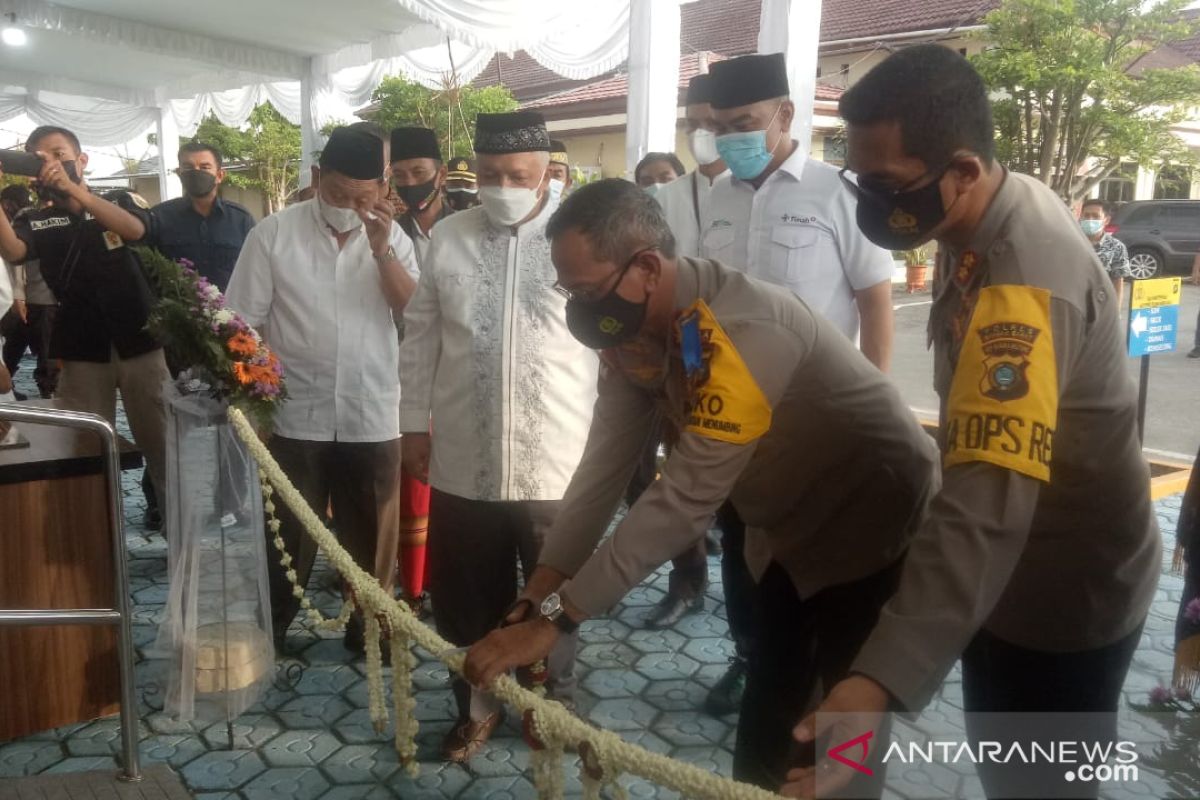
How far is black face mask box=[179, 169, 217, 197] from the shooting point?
188 inches

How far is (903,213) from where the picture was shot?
4.90ft

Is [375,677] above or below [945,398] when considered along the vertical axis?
below

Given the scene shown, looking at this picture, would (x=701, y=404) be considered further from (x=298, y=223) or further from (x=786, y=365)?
(x=298, y=223)

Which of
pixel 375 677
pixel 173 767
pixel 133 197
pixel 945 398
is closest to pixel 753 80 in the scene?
pixel 945 398

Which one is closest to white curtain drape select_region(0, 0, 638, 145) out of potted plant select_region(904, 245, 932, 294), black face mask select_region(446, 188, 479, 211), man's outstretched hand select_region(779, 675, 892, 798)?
black face mask select_region(446, 188, 479, 211)

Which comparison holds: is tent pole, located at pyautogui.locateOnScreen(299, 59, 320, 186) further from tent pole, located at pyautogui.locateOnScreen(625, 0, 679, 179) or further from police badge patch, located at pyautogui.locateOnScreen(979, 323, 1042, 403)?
police badge patch, located at pyautogui.locateOnScreen(979, 323, 1042, 403)

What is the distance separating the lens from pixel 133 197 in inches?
181

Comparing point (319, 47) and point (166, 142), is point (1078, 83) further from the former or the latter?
point (166, 142)

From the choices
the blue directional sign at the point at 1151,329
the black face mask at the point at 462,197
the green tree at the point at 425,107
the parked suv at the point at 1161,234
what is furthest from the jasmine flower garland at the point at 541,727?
the parked suv at the point at 1161,234

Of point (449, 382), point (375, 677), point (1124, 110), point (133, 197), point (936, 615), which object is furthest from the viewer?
point (1124, 110)

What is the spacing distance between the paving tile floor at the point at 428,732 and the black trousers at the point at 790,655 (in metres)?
0.45

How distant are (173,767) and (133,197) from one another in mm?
2883

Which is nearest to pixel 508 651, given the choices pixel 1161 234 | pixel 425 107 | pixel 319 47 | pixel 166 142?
pixel 319 47

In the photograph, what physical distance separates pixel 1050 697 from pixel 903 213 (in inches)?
33.4
